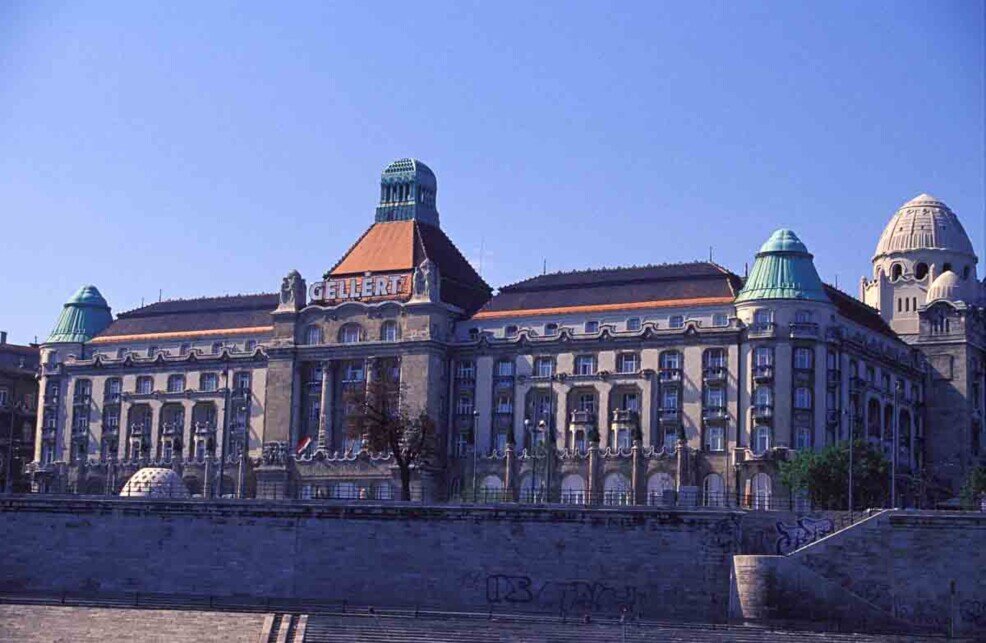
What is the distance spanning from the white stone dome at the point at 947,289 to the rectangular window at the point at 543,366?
3606 centimetres

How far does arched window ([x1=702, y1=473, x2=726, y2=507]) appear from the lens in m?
135

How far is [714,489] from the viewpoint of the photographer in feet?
456

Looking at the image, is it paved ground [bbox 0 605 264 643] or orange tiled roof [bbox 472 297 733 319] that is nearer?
paved ground [bbox 0 605 264 643]

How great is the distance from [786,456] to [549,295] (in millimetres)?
27754

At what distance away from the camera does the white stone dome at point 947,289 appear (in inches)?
6373

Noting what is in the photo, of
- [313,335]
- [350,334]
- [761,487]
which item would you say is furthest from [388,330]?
[761,487]

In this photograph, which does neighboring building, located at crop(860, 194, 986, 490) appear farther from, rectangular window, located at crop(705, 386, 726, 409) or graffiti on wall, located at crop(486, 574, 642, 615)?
graffiti on wall, located at crop(486, 574, 642, 615)

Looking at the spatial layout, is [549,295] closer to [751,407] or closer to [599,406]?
[599,406]

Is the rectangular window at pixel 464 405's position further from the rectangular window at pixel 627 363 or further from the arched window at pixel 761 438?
the arched window at pixel 761 438

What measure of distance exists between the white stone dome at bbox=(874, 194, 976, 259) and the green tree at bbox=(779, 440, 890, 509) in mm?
40560

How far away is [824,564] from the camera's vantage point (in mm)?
95500

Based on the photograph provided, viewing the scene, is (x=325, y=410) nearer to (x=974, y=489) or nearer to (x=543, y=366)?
(x=543, y=366)

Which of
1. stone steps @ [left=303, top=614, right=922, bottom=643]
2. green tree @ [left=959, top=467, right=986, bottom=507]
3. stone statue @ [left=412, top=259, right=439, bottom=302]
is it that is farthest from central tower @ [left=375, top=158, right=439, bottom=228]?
stone steps @ [left=303, top=614, right=922, bottom=643]

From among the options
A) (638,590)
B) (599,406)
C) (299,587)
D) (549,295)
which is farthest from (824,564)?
(549,295)
